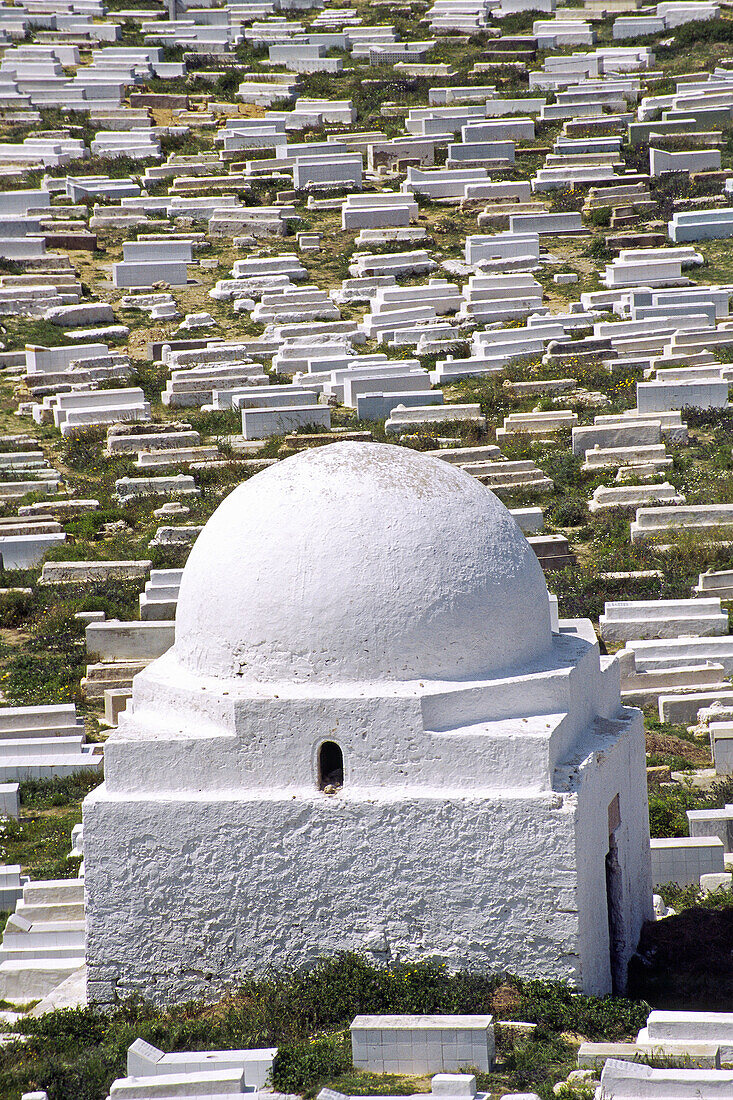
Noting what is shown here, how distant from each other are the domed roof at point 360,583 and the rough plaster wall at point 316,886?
911 mm

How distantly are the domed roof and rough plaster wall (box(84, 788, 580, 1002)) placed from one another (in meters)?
0.91

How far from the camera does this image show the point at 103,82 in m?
46.7

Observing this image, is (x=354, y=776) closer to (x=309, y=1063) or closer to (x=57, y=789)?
(x=309, y=1063)

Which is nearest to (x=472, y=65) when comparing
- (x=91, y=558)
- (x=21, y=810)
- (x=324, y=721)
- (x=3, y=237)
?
(x=3, y=237)

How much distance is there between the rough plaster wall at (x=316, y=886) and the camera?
28.8ft

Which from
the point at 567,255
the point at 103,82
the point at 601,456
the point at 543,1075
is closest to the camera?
the point at 543,1075

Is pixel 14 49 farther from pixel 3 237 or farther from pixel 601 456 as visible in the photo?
pixel 601 456

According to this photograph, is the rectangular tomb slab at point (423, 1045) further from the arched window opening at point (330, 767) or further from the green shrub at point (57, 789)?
the green shrub at point (57, 789)

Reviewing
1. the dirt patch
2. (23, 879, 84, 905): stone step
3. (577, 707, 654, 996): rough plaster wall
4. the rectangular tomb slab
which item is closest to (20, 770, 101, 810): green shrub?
(23, 879, 84, 905): stone step

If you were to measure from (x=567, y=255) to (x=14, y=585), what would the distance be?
18108 millimetres

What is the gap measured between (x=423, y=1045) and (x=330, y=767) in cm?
186

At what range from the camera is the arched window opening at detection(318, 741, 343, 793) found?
906 cm

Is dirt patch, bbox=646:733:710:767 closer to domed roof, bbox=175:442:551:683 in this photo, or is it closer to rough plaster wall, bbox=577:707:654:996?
rough plaster wall, bbox=577:707:654:996

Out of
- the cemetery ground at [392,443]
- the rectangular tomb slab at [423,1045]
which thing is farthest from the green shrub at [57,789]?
the rectangular tomb slab at [423,1045]
